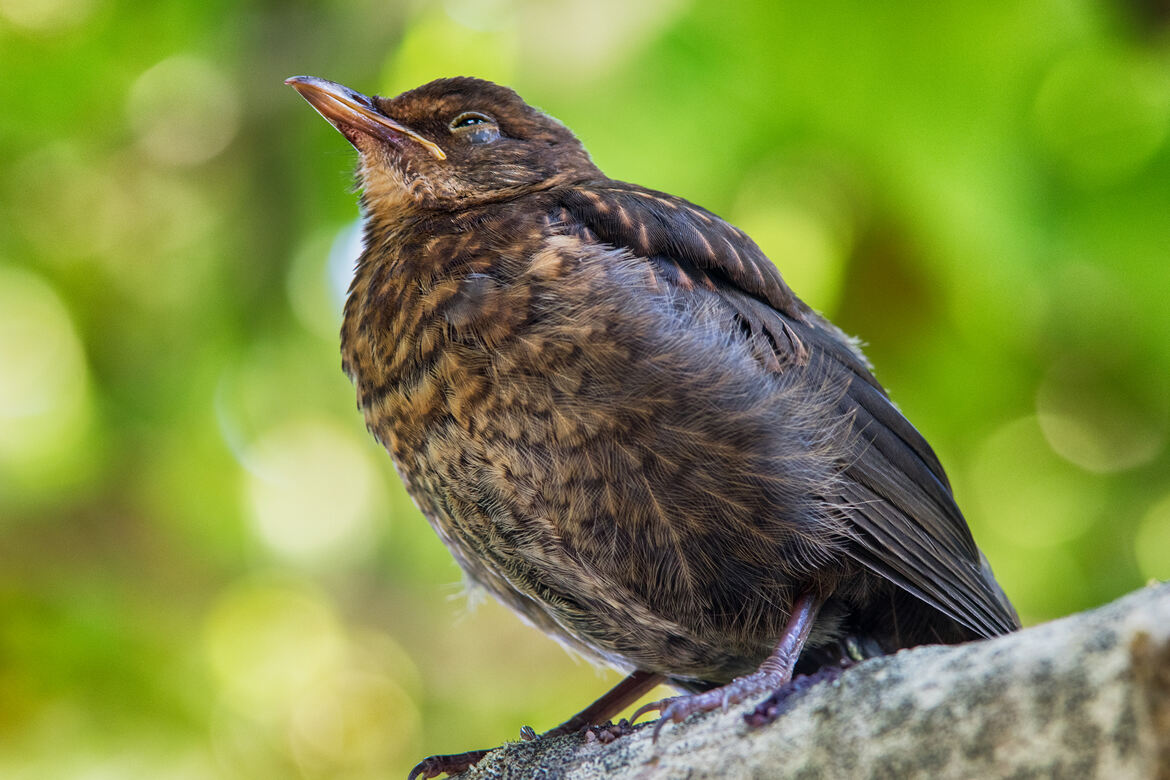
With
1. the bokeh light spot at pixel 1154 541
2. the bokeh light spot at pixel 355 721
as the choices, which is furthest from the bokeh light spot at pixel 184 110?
the bokeh light spot at pixel 1154 541

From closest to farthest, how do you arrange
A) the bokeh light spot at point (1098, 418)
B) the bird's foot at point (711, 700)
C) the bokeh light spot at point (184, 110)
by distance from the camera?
1. the bird's foot at point (711, 700)
2. the bokeh light spot at point (184, 110)
3. the bokeh light spot at point (1098, 418)

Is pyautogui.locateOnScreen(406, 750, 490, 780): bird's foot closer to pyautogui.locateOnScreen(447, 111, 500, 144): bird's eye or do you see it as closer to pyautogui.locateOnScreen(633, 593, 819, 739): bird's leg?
pyautogui.locateOnScreen(633, 593, 819, 739): bird's leg

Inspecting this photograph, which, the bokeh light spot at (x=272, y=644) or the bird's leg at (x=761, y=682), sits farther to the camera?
the bokeh light spot at (x=272, y=644)

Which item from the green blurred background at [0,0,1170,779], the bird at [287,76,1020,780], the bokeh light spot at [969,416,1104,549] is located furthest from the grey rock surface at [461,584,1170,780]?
the bokeh light spot at [969,416,1104,549]

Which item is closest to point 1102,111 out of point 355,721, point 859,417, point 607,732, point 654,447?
point 859,417

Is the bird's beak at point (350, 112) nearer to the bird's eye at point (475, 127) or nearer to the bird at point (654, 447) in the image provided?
the bird's eye at point (475, 127)

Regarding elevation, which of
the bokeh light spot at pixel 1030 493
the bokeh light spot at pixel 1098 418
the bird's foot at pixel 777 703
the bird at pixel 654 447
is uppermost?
the bokeh light spot at pixel 1098 418

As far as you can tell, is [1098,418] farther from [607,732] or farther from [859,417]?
[607,732]

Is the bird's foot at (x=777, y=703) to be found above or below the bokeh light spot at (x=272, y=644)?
below

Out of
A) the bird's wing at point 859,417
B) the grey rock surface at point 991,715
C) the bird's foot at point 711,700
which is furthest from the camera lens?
the bird's wing at point 859,417
